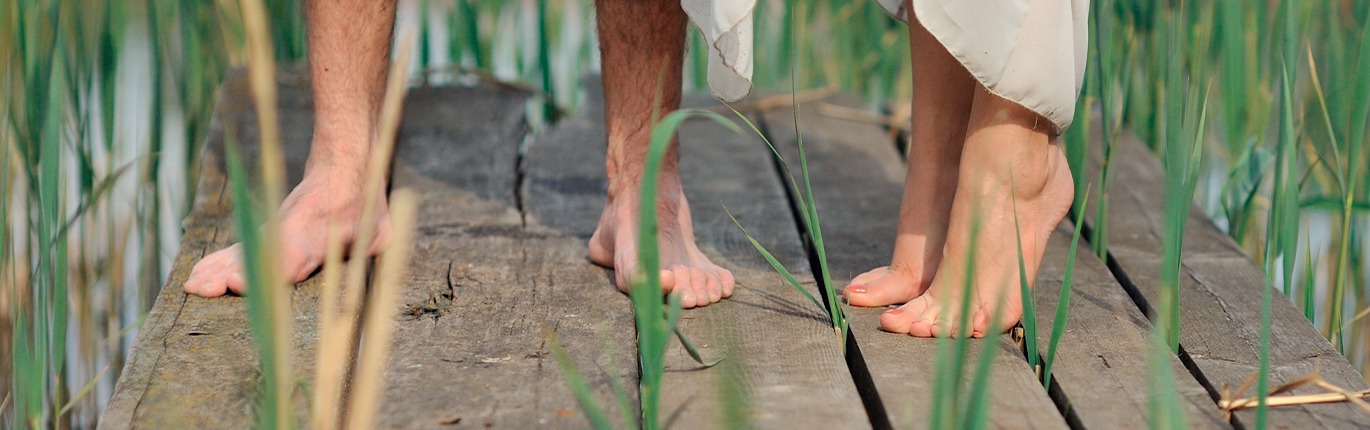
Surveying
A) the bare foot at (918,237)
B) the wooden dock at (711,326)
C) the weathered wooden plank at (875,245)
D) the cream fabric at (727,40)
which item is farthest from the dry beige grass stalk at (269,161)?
the bare foot at (918,237)

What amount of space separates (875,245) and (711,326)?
0.41 m

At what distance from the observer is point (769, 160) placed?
2.19 metres

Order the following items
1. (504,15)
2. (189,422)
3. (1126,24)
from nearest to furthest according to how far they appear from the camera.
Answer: (189,422) → (1126,24) → (504,15)

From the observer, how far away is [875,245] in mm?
1749

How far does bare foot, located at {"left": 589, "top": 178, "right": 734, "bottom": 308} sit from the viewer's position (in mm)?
1476

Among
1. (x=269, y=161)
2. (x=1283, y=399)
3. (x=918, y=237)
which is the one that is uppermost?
(x=269, y=161)

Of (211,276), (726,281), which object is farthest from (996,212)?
(211,276)

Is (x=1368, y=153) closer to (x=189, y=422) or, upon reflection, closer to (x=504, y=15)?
(x=189, y=422)

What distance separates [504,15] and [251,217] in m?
2.49

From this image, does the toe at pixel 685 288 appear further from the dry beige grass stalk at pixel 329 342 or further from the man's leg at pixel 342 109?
the dry beige grass stalk at pixel 329 342

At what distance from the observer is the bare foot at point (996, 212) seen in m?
1.31

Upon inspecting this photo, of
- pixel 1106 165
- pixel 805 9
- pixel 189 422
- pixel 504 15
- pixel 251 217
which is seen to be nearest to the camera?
pixel 251 217

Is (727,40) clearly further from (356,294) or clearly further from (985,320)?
(356,294)

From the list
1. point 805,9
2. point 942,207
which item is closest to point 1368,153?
point 942,207
